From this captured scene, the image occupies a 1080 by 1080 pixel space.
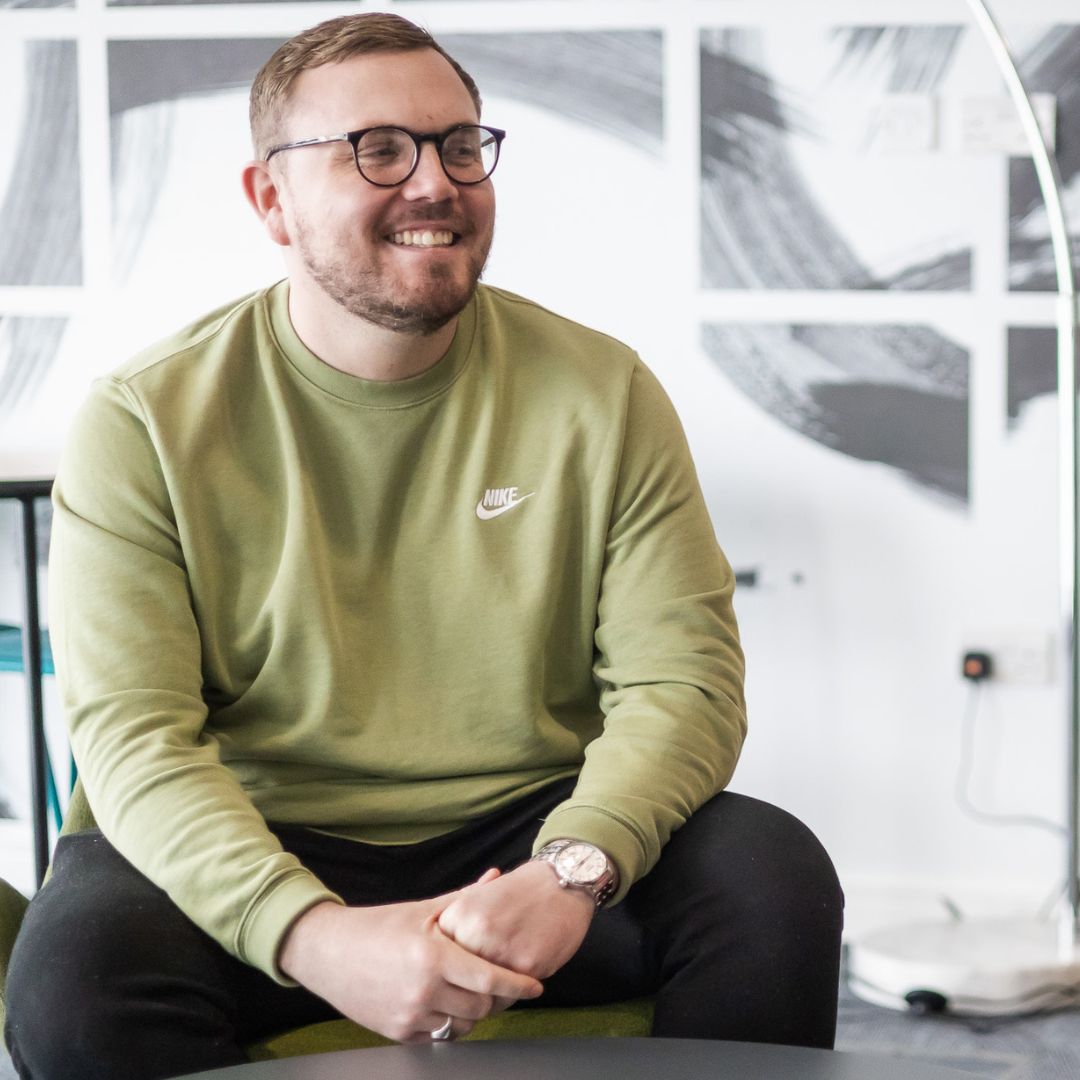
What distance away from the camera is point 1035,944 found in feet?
7.71

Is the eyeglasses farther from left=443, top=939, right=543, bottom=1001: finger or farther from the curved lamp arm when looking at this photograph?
the curved lamp arm

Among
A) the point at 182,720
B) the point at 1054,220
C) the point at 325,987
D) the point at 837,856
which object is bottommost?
the point at 837,856

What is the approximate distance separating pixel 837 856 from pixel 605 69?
1.43 metres

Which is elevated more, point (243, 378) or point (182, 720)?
point (243, 378)

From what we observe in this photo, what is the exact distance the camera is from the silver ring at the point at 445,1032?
3.72ft

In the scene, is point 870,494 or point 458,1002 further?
point 870,494

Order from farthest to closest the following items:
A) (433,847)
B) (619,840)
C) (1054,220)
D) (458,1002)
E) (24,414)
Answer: (24,414) < (1054,220) < (433,847) < (619,840) < (458,1002)

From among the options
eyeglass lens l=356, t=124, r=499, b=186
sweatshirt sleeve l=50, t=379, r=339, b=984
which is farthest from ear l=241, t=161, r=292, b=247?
sweatshirt sleeve l=50, t=379, r=339, b=984

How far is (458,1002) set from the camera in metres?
1.13

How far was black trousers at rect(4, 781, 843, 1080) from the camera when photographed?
3.83 feet

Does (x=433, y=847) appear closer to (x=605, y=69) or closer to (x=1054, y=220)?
(x=1054, y=220)

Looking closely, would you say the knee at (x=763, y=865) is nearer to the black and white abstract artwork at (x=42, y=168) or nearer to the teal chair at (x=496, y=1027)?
the teal chair at (x=496, y=1027)

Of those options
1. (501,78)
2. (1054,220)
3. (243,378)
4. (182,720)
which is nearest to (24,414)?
(501,78)

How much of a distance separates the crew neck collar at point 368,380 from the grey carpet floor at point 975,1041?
1.15 metres
